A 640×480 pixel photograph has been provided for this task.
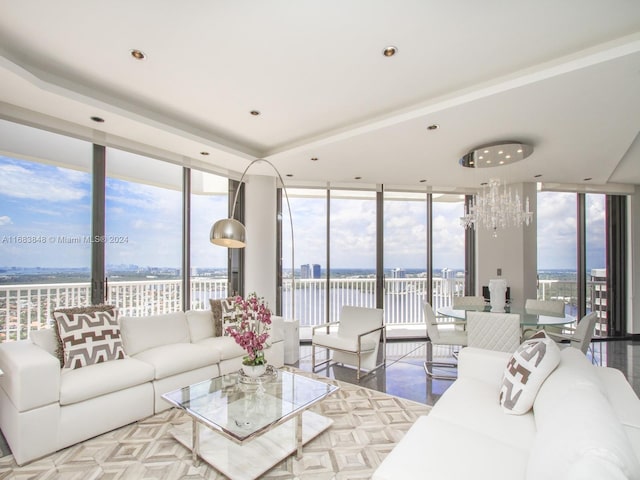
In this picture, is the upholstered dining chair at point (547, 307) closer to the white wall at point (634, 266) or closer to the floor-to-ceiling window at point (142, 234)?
the white wall at point (634, 266)

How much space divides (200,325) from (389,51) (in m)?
3.32

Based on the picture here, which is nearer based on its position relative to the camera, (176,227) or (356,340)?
(356,340)

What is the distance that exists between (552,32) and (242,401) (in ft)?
10.4

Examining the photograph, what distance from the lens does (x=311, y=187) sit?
5430mm

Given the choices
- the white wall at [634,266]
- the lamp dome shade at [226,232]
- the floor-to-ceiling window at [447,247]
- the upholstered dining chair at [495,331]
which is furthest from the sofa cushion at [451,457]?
the white wall at [634,266]

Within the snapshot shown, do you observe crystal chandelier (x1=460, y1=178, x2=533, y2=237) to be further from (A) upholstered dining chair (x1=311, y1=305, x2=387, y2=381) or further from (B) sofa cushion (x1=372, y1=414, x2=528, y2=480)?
(B) sofa cushion (x1=372, y1=414, x2=528, y2=480)

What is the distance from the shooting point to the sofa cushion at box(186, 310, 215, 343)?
3713 millimetres

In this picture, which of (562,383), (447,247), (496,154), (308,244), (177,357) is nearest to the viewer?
(562,383)

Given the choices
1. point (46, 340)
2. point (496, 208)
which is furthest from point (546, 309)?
point (46, 340)

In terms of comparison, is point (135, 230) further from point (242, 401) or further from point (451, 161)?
point (451, 161)

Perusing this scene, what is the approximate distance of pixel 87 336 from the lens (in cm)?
282

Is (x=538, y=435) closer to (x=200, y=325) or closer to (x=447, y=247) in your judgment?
(x=200, y=325)

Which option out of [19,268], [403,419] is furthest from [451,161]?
[19,268]

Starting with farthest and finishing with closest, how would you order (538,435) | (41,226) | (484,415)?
1. (41,226)
2. (484,415)
3. (538,435)
